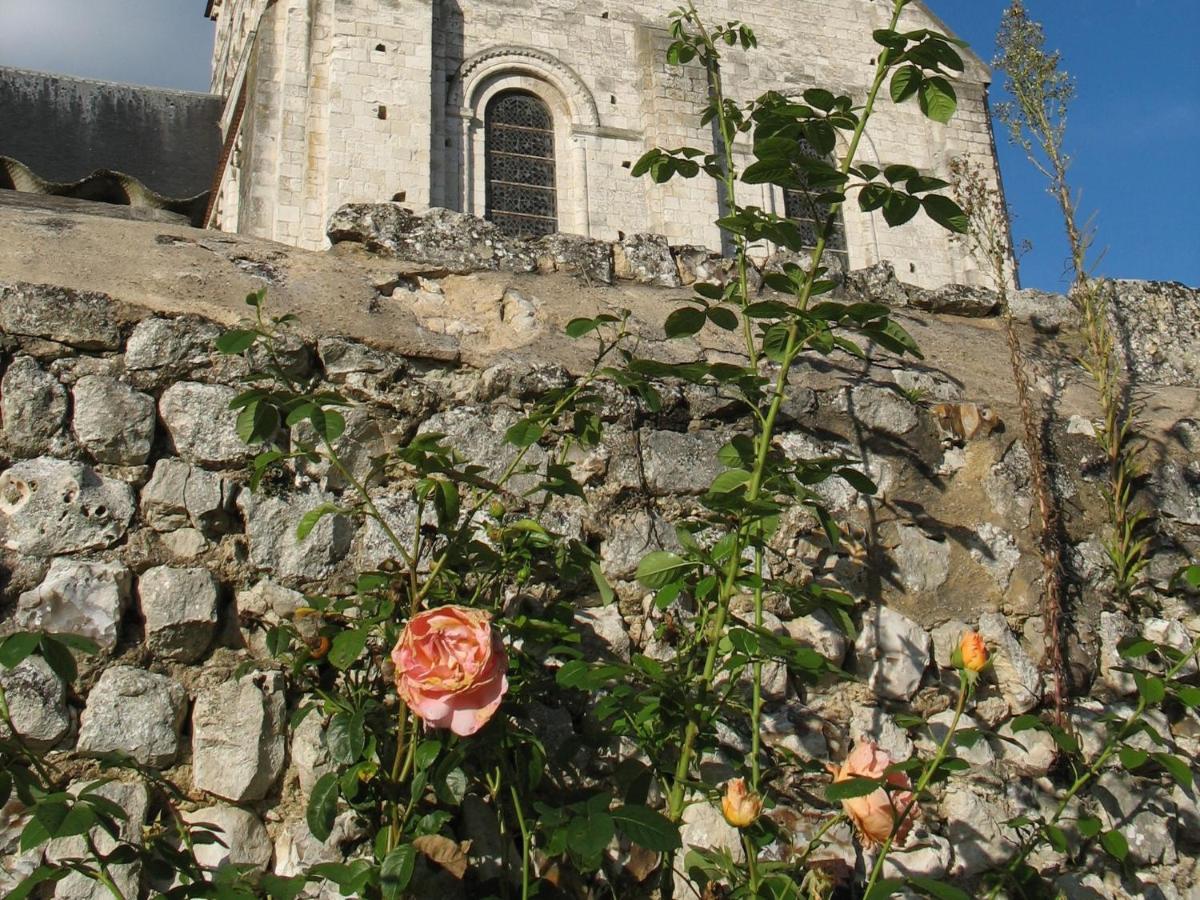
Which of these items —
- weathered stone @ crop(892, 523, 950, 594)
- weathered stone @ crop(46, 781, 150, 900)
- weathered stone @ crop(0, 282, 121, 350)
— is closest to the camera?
weathered stone @ crop(46, 781, 150, 900)

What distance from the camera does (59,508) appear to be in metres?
2.17

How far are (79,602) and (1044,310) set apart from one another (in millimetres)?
2676

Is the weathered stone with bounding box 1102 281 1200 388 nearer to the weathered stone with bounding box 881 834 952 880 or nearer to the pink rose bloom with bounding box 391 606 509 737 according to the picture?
the weathered stone with bounding box 881 834 952 880

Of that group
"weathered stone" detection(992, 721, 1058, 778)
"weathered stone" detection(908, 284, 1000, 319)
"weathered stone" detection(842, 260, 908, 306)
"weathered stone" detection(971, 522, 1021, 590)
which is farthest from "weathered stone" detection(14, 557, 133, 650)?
"weathered stone" detection(908, 284, 1000, 319)

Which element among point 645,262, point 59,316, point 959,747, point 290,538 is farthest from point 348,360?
point 959,747

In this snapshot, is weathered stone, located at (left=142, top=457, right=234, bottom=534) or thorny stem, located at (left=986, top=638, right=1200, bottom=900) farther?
weathered stone, located at (left=142, top=457, right=234, bottom=534)

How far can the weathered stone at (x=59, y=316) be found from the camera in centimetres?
233

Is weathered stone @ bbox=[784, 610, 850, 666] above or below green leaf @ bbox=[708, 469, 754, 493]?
below

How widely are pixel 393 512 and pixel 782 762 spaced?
0.88 metres

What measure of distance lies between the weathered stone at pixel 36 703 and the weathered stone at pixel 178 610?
0.58 feet

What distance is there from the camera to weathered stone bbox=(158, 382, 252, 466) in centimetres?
231

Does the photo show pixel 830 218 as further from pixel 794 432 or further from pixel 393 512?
pixel 393 512

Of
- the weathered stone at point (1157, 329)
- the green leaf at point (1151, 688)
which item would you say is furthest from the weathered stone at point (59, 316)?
the weathered stone at point (1157, 329)

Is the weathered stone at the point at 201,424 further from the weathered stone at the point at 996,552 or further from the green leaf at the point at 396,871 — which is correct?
the weathered stone at the point at 996,552
